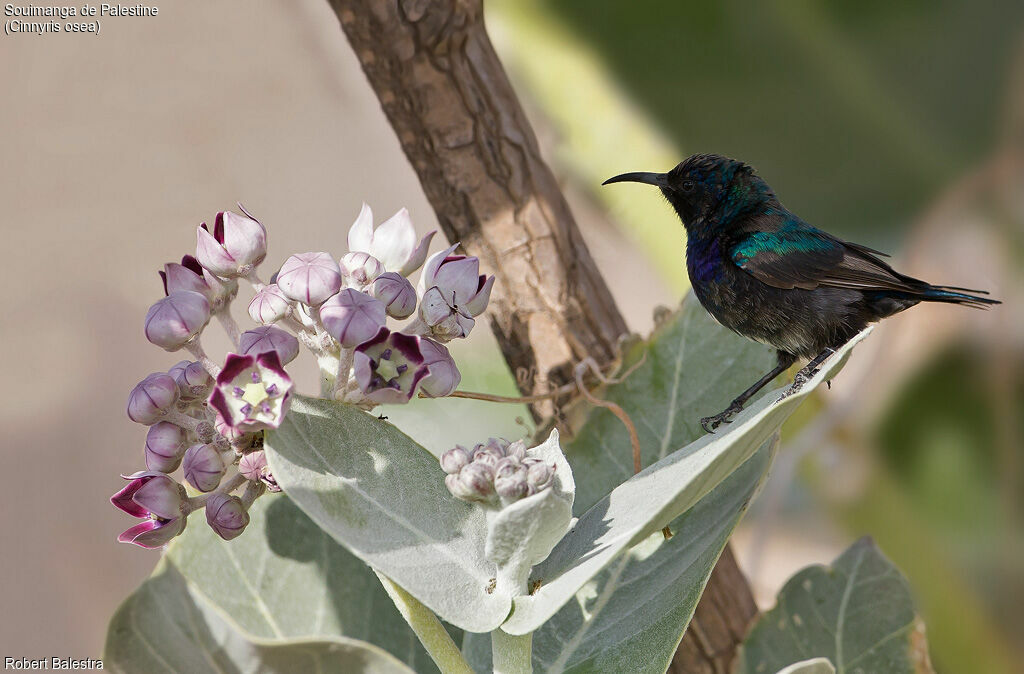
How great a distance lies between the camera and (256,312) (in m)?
0.49

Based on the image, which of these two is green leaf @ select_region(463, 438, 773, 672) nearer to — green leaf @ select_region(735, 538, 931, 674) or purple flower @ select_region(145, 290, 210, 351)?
green leaf @ select_region(735, 538, 931, 674)

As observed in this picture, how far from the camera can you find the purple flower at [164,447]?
0.50 metres

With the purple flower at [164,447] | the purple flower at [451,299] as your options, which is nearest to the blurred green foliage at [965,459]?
Result: the purple flower at [451,299]

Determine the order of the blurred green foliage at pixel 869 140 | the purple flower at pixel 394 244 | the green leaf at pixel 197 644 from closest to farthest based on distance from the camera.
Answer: the green leaf at pixel 197 644
the purple flower at pixel 394 244
the blurred green foliage at pixel 869 140

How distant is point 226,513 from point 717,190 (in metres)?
0.55

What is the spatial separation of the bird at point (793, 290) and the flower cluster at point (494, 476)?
260 millimetres

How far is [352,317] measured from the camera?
1.50 ft

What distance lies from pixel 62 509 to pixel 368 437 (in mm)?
1443

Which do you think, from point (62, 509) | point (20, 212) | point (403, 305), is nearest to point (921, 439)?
point (403, 305)

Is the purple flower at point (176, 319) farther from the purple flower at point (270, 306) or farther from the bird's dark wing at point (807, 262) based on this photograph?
the bird's dark wing at point (807, 262)

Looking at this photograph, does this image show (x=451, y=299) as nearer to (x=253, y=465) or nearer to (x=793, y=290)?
(x=253, y=465)

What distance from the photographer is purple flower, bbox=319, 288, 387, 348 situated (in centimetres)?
46

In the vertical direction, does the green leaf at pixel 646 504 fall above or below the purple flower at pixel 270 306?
below

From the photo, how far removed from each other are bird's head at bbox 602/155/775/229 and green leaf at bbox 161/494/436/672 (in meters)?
0.45
